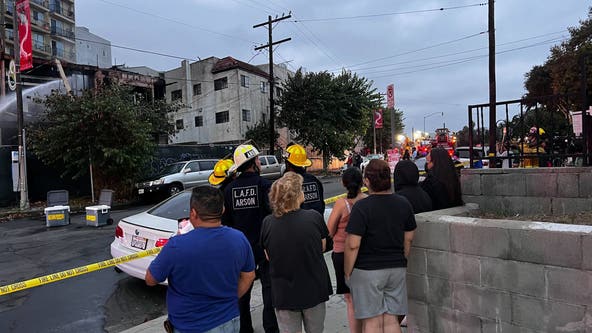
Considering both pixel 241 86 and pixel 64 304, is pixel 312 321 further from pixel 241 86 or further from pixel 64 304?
pixel 241 86

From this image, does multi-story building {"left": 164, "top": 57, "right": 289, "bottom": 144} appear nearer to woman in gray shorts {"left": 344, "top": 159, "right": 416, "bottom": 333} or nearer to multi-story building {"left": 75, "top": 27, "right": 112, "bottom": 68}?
woman in gray shorts {"left": 344, "top": 159, "right": 416, "bottom": 333}

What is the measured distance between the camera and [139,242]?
5.62 metres

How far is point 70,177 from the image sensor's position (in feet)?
60.2

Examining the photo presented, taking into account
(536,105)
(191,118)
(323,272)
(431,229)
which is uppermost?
(191,118)

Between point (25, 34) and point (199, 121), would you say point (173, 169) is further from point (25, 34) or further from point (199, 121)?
point (199, 121)

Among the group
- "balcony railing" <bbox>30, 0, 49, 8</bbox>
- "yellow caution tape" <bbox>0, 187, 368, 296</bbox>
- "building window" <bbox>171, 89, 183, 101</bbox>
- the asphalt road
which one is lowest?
the asphalt road

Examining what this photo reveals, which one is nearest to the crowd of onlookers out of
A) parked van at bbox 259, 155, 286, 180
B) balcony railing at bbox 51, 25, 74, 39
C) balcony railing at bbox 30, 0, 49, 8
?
parked van at bbox 259, 155, 286, 180

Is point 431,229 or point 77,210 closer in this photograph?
point 431,229

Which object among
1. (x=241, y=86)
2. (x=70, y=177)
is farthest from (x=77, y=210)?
(x=241, y=86)

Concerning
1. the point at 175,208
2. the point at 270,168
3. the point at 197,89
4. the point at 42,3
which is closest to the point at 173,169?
the point at 270,168

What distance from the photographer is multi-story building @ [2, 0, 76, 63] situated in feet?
174

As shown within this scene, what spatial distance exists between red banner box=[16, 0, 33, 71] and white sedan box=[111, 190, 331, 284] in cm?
1358

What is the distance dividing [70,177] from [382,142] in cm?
4832

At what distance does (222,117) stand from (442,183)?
32599 mm
